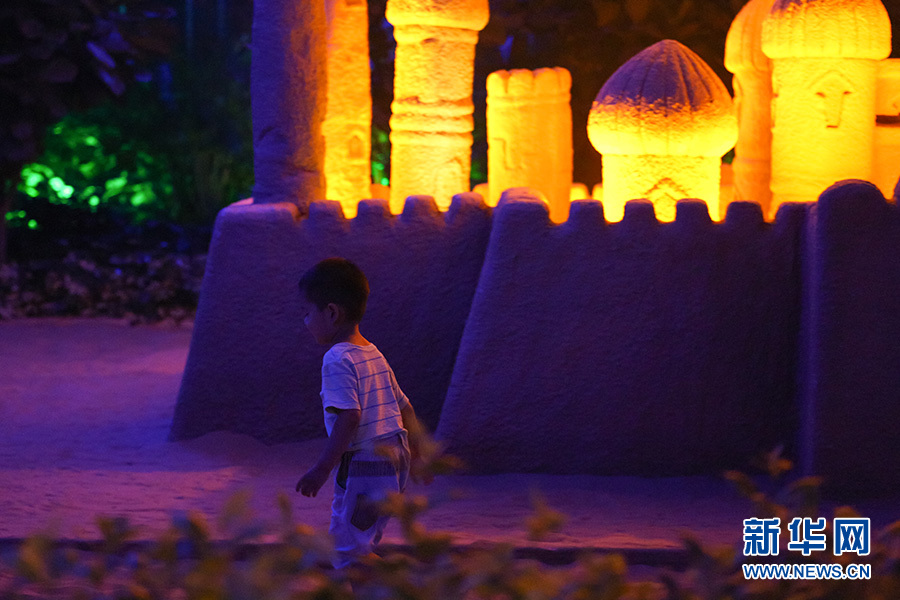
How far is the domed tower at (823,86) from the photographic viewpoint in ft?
18.3

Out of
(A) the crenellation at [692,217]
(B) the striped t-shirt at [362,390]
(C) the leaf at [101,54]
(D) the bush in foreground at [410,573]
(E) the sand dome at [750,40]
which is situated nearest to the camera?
(D) the bush in foreground at [410,573]

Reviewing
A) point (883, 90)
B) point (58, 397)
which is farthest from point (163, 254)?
point (883, 90)

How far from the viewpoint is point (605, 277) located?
5254 millimetres

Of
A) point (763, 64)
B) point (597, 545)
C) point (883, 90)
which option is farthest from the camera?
point (763, 64)

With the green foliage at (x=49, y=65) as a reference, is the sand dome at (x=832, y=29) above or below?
below

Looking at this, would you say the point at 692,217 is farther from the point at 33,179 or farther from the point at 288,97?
the point at 33,179

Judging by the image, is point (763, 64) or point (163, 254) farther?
point (163, 254)

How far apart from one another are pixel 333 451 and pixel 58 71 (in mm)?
9164

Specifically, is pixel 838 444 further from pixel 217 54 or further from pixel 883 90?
pixel 217 54

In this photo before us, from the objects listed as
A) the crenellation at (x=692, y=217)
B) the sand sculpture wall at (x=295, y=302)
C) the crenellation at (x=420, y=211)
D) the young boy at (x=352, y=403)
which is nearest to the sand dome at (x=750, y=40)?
the crenellation at (x=692, y=217)

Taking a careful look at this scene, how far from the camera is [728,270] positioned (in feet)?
17.1

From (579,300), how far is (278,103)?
2143 millimetres

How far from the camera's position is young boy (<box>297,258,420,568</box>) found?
3.31m

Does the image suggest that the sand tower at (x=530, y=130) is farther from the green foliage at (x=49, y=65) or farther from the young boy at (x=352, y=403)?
the green foliage at (x=49, y=65)
